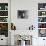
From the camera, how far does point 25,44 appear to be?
229 inches

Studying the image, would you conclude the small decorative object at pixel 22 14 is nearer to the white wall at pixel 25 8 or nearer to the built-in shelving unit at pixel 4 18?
the white wall at pixel 25 8

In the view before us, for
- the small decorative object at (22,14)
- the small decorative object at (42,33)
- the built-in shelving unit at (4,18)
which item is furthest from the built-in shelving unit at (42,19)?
the built-in shelving unit at (4,18)

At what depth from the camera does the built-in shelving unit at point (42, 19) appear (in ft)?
20.1

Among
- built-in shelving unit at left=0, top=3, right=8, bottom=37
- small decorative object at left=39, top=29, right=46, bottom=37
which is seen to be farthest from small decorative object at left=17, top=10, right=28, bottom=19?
small decorative object at left=39, top=29, right=46, bottom=37

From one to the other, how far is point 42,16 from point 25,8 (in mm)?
958

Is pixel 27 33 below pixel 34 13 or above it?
below

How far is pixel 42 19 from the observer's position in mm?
6191

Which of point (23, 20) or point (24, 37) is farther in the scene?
point (23, 20)

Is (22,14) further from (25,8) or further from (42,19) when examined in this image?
(42,19)

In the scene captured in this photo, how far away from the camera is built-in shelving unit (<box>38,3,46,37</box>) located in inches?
242

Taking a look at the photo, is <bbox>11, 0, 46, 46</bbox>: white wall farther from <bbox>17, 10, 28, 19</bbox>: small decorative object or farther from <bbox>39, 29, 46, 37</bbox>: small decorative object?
<bbox>39, 29, 46, 37</bbox>: small decorative object

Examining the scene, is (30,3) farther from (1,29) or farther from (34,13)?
(1,29)

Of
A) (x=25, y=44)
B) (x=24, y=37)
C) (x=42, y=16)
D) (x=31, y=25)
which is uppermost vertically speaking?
(x=42, y=16)

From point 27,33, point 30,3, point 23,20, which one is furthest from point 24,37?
point 30,3
